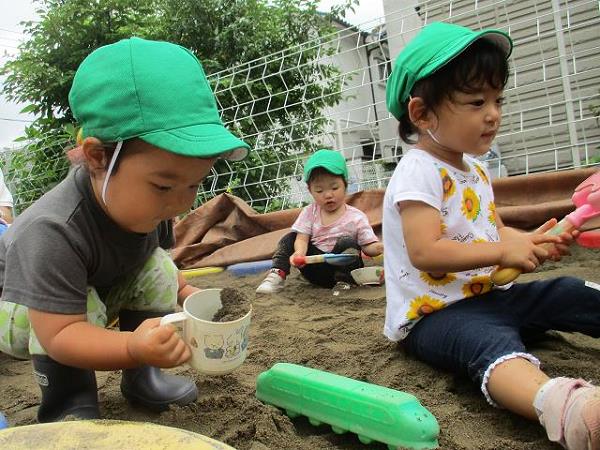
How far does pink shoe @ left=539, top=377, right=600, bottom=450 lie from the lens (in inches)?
32.4

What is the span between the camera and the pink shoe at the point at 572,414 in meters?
0.82

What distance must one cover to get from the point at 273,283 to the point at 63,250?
1801mm

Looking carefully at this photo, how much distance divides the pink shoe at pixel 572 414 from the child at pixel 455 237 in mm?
216

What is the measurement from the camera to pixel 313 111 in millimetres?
5320

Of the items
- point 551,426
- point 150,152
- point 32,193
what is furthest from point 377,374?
point 32,193

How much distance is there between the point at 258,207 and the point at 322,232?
1957 mm

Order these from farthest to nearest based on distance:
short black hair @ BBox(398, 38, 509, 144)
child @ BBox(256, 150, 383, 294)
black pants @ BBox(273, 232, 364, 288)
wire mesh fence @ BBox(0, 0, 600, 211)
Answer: wire mesh fence @ BBox(0, 0, 600, 211) < child @ BBox(256, 150, 383, 294) < black pants @ BBox(273, 232, 364, 288) < short black hair @ BBox(398, 38, 509, 144)

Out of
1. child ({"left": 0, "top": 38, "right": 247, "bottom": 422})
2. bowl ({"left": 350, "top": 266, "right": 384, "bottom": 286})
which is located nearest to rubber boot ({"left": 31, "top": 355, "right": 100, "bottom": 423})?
child ({"left": 0, "top": 38, "right": 247, "bottom": 422})

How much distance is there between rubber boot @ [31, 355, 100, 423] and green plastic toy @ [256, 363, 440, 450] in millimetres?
380

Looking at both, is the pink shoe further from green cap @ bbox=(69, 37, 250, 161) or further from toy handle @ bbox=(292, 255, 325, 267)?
toy handle @ bbox=(292, 255, 325, 267)

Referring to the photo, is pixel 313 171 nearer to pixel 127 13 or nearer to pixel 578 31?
pixel 578 31

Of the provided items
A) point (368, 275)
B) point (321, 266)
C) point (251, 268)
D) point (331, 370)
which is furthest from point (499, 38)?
point (251, 268)

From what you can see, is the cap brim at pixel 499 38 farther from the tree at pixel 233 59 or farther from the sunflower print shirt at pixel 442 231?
the tree at pixel 233 59

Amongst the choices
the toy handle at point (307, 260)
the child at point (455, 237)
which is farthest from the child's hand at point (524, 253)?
the toy handle at point (307, 260)
